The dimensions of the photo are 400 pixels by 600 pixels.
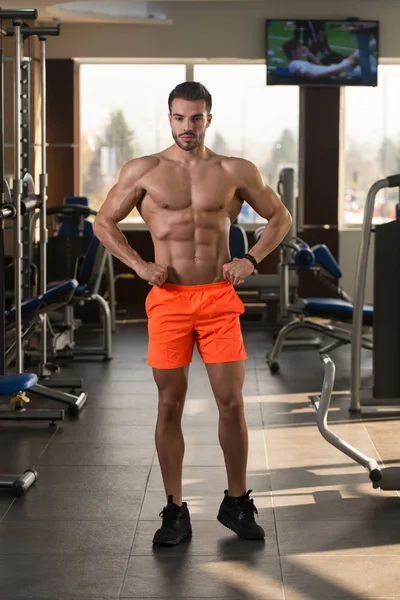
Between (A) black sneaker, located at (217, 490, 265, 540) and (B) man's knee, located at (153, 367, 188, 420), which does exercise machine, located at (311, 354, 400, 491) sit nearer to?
(A) black sneaker, located at (217, 490, 265, 540)

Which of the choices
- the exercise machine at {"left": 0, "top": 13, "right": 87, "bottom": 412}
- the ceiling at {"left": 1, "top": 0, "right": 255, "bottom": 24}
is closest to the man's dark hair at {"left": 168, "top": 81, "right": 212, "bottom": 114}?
the exercise machine at {"left": 0, "top": 13, "right": 87, "bottom": 412}

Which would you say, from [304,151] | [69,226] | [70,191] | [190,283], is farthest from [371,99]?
[190,283]

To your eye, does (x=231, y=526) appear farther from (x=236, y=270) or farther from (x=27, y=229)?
(x=27, y=229)

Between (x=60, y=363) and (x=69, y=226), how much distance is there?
1083 millimetres

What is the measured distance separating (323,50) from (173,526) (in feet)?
23.0

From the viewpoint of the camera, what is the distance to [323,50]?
950 cm

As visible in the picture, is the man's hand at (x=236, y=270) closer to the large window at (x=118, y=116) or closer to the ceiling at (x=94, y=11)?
the ceiling at (x=94, y=11)

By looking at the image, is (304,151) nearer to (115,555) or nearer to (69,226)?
(69,226)

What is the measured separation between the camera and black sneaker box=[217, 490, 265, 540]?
3342 millimetres

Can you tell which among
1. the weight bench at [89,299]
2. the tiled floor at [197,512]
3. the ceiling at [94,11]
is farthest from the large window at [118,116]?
the tiled floor at [197,512]

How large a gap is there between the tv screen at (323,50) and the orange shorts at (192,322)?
261 inches

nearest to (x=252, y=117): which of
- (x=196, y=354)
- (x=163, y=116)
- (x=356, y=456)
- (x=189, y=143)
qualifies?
(x=163, y=116)

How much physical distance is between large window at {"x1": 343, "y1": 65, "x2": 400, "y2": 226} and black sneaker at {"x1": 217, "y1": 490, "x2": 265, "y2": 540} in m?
6.86

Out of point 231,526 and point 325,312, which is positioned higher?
point 325,312
